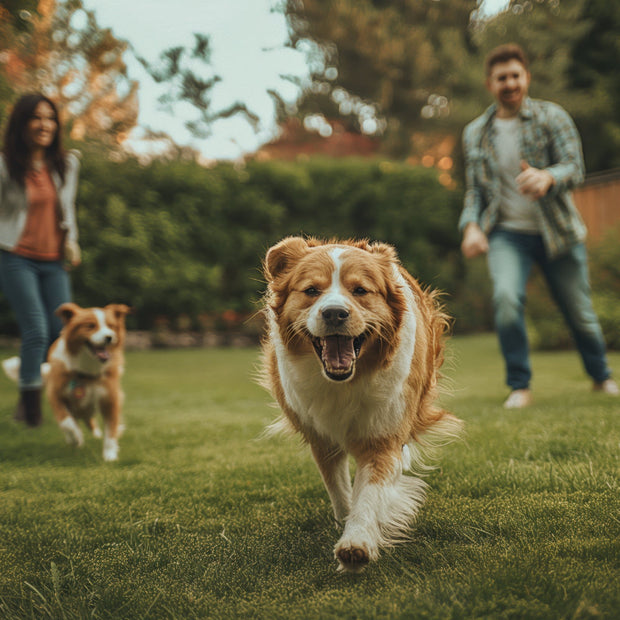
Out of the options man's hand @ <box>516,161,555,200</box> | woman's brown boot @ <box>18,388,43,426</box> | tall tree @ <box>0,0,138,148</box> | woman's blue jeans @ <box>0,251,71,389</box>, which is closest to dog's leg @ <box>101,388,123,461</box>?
woman's blue jeans @ <box>0,251,71,389</box>

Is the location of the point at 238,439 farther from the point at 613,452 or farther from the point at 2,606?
the point at 2,606

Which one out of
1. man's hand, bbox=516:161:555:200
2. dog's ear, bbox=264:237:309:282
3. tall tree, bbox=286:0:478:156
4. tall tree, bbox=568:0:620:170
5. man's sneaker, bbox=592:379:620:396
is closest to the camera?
dog's ear, bbox=264:237:309:282

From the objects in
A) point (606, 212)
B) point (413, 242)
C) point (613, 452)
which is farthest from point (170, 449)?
point (413, 242)

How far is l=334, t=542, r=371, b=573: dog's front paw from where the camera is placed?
6.64ft

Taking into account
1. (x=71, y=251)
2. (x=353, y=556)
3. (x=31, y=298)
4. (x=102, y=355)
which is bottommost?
(x=353, y=556)

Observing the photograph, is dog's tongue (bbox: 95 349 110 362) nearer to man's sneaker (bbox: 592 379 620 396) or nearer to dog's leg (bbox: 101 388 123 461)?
dog's leg (bbox: 101 388 123 461)

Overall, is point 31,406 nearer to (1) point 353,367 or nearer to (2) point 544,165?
(1) point 353,367

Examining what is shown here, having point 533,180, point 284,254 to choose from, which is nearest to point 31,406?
point 284,254

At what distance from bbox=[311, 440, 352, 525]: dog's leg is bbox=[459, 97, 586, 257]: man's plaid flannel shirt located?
310 cm

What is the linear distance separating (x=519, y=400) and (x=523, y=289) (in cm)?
96

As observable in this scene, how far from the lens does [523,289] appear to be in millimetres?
5133

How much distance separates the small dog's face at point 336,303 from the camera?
2.27 metres

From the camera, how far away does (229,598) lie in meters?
1.91

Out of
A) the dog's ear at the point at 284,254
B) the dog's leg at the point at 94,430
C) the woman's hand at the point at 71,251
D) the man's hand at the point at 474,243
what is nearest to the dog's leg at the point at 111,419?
the dog's leg at the point at 94,430
